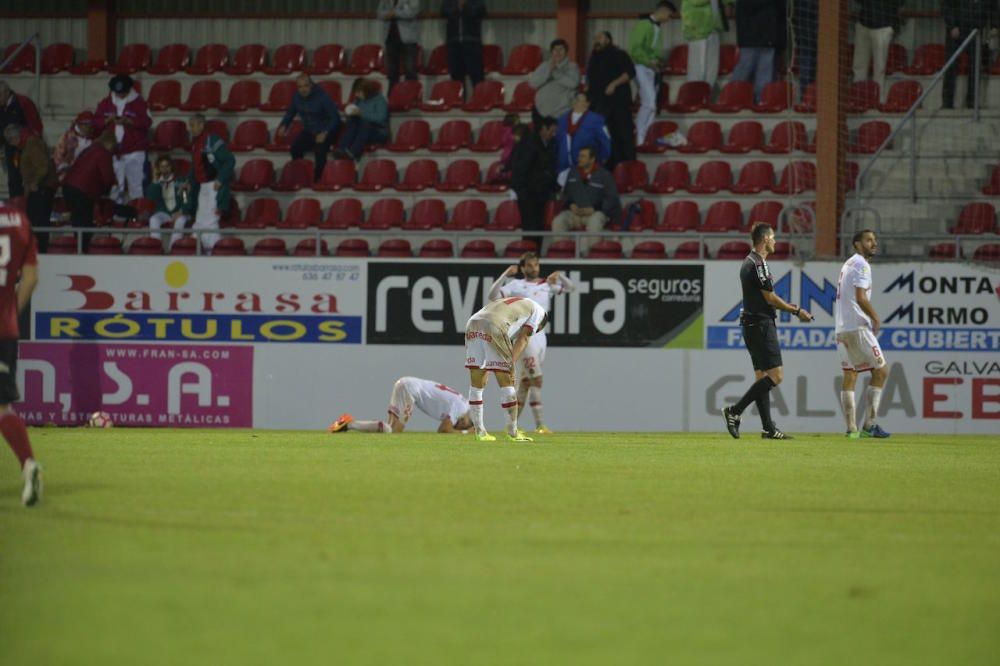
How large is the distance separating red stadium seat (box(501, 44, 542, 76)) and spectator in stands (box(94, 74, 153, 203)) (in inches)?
267

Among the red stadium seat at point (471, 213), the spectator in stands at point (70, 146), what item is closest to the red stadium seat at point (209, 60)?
the spectator in stands at point (70, 146)

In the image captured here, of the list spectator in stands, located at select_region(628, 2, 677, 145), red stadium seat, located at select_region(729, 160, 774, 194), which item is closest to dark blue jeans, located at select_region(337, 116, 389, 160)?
spectator in stands, located at select_region(628, 2, 677, 145)

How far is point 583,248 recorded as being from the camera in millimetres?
22000

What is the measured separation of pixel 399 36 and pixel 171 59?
197 inches

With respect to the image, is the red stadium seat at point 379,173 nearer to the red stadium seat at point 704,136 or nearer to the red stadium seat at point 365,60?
the red stadium seat at point 365,60

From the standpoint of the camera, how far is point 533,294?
19.3 metres

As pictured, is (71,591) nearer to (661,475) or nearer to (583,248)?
(661,475)

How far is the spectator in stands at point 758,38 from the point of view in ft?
77.6

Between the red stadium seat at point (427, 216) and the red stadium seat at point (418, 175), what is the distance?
38cm

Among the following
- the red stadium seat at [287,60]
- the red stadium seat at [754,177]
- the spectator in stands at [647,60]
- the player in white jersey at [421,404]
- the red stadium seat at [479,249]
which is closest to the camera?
the player in white jersey at [421,404]

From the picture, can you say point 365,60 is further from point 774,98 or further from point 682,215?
point 774,98

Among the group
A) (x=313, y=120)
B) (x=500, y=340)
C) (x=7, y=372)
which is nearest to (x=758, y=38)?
(x=313, y=120)

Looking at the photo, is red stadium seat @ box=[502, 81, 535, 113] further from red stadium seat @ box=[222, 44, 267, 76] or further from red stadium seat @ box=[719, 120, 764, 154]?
red stadium seat @ box=[222, 44, 267, 76]

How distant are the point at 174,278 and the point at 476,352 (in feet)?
24.1
